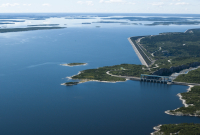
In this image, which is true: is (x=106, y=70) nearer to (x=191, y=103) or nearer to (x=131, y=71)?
(x=131, y=71)

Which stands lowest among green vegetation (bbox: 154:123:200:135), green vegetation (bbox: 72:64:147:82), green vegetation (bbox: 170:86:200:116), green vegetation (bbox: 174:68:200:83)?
green vegetation (bbox: 154:123:200:135)

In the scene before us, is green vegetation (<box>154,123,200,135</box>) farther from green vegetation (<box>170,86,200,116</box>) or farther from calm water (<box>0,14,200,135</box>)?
green vegetation (<box>170,86,200,116</box>)

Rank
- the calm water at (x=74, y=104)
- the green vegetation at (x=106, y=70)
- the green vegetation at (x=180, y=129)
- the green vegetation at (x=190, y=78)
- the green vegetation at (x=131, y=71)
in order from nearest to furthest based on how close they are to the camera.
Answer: the green vegetation at (x=180, y=129)
the calm water at (x=74, y=104)
the green vegetation at (x=190, y=78)
the green vegetation at (x=106, y=70)
the green vegetation at (x=131, y=71)

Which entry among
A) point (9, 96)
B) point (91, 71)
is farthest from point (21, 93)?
point (91, 71)

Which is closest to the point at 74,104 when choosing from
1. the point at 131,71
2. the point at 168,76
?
the point at 131,71

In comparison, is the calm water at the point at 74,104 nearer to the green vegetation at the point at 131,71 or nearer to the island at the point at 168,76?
the island at the point at 168,76

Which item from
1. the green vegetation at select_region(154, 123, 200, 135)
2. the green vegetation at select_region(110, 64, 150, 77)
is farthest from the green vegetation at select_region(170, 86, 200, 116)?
the green vegetation at select_region(110, 64, 150, 77)

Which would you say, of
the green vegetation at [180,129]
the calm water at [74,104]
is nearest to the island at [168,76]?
the green vegetation at [180,129]
